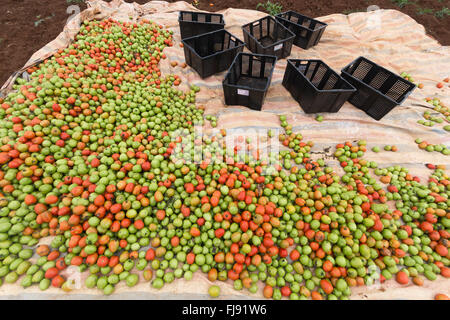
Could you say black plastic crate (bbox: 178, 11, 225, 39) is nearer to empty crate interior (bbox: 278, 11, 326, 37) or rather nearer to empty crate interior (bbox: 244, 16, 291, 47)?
empty crate interior (bbox: 244, 16, 291, 47)

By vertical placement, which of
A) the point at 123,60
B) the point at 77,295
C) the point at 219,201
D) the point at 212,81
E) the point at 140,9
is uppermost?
the point at 140,9

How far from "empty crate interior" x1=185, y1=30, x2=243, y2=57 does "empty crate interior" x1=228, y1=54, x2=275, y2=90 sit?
81 cm

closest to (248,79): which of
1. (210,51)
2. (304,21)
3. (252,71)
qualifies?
(252,71)

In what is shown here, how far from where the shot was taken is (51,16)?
9.32 metres

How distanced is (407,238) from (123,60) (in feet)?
29.0

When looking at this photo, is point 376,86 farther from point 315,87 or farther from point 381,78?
point 315,87

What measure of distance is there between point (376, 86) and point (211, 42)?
5.69 m

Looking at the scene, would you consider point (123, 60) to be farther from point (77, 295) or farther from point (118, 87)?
point (77, 295)

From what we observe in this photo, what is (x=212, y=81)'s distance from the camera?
6.60m

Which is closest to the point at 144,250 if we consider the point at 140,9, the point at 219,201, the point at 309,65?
the point at 219,201

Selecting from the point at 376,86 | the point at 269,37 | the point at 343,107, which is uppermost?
the point at 269,37

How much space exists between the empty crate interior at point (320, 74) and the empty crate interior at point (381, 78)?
27.9 inches

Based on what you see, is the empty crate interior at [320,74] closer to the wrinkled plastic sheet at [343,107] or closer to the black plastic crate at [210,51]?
the wrinkled plastic sheet at [343,107]

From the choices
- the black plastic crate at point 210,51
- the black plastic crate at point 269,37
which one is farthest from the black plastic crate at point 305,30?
the black plastic crate at point 210,51
